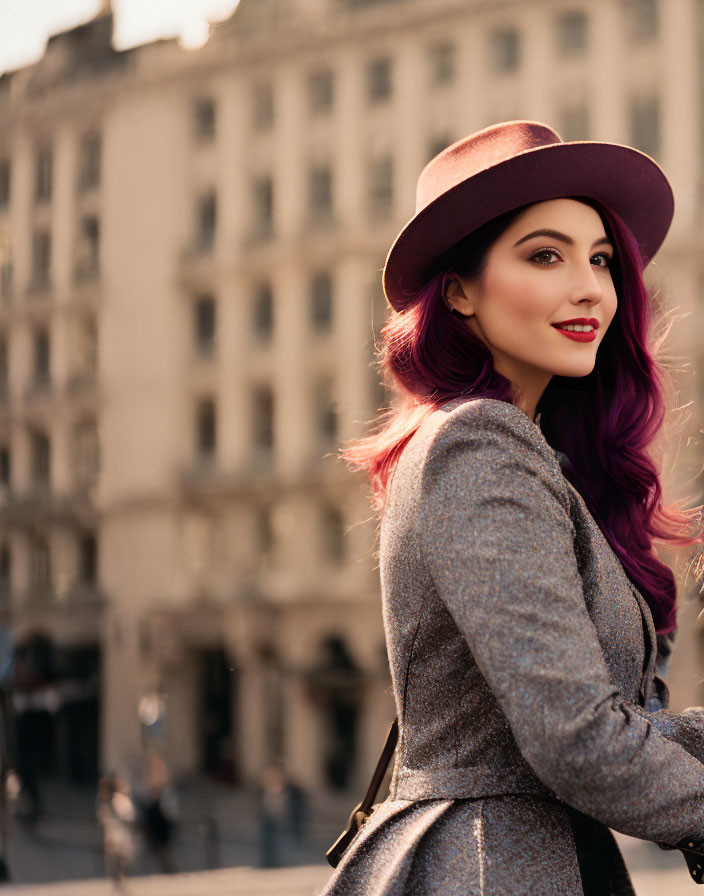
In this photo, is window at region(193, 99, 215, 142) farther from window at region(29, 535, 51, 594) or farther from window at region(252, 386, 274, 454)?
window at region(29, 535, 51, 594)

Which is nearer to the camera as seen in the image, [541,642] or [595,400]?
[541,642]

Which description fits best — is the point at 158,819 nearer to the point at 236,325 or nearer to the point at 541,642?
the point at 236,325

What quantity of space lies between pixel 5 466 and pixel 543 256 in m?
33.3

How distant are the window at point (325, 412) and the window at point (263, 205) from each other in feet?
15.4

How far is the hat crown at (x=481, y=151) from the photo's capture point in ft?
5.48

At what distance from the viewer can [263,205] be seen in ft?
93.3

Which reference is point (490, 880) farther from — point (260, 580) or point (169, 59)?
point (169, 59)

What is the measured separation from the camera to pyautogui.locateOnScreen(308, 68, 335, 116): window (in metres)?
27.3

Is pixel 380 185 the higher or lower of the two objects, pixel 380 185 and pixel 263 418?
the higher

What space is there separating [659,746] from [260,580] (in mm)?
25849

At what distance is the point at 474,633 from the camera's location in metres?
1.32

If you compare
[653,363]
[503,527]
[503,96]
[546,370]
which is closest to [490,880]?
[503,527]

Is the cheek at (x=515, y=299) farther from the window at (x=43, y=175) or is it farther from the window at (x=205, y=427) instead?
the window at (x=43, y=175)

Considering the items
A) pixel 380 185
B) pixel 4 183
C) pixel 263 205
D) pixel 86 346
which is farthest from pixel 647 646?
pixel 4 183
